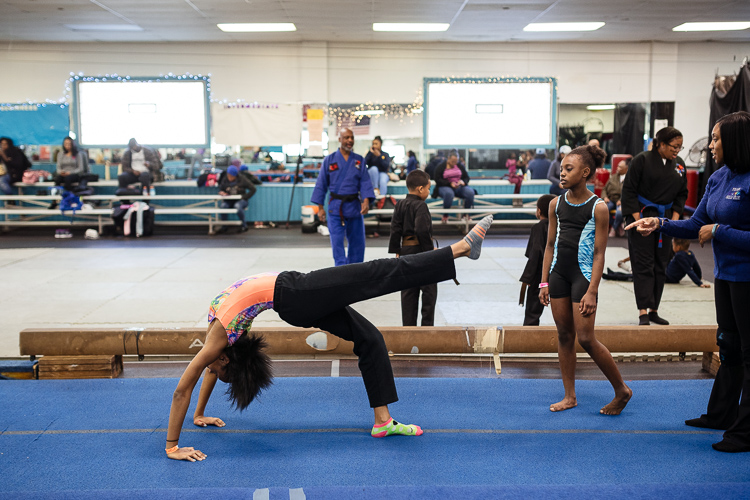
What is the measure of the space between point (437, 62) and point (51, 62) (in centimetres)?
974

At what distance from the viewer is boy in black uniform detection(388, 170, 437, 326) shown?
5.70 metres

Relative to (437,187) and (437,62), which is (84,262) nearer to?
(437,187)

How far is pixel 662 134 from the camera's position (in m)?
5.88

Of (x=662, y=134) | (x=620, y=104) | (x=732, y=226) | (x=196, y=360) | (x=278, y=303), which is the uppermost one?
(x=620, y=104)

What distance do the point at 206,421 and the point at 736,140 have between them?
11.3ft

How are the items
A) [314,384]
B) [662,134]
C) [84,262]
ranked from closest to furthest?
[314,384] → [662,134] → [84,262]

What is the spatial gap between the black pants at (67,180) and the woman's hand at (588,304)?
13051 millimetres

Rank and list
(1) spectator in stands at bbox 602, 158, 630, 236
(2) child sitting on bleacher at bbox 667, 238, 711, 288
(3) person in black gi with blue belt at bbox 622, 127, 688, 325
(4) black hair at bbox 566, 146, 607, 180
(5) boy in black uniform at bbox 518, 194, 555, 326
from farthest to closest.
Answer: (1) spectator in stands at bbox 602, 158, 630, 236 < (2) child sitting on bleacher at bbox 667, 238, 711, 288 < (3) person in black gi with blue belt at bbox 622, 127, 688, 325 < (5) boy in black uniform at bbox 518, 194, 555, 326 < (4) black hair at bbox 566, 146, 607, 180

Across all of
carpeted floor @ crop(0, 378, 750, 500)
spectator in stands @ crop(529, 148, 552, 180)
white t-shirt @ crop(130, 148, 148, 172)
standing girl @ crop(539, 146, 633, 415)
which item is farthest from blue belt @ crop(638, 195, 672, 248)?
white t-shirt @ crop(130, 148, 148, 172)

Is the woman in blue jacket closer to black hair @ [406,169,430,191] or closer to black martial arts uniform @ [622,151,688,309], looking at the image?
black hair @ [406,169,430,191]

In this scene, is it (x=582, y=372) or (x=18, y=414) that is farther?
(x=582, y=372)

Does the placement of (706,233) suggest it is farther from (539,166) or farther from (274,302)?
(539,166)

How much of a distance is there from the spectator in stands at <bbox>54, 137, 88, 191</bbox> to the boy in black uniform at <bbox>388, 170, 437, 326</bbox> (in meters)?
10.8

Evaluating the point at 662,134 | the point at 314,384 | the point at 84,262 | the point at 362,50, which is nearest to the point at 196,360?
the point at 314,384
